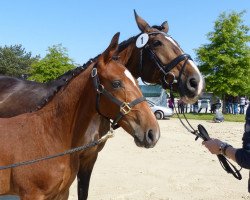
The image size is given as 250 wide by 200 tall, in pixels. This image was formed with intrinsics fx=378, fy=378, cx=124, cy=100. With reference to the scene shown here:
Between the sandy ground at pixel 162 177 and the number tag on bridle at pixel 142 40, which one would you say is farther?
the sandy ground at pixel 162 177

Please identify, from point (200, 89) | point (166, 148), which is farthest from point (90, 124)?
point (166, 148)

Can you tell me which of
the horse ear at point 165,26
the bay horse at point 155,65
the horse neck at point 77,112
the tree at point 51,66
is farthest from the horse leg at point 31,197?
the tree at point 51,66

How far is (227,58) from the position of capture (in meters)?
28.7

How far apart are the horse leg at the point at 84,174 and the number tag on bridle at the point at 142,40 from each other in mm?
1449

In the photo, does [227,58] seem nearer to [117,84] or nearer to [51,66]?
[51,66]

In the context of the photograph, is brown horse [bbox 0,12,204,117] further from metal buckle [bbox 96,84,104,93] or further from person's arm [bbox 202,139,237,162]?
person's arm [bbox 202,139,237,162]

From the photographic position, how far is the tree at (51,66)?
2662cm

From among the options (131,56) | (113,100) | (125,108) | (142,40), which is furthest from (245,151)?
(131,56)

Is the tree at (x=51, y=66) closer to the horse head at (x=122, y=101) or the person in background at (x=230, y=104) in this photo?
the person in background at (x=230, y=104)

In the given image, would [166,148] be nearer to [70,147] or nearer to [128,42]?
[128,42]

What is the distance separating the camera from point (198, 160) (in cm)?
900

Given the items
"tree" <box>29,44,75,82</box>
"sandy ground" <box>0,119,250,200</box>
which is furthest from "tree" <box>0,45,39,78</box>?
"sandy ground" <box>0,119,250,200</box>

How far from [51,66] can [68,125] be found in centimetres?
2437

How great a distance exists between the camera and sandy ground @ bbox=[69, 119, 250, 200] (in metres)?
6.23
